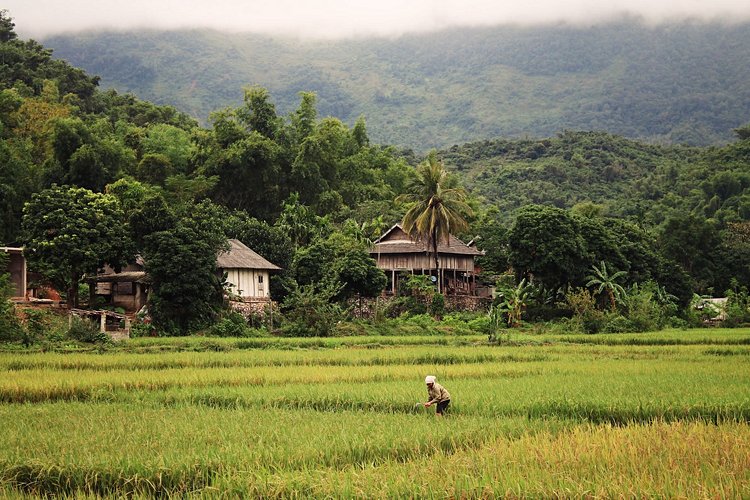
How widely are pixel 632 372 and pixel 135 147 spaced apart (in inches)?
1804

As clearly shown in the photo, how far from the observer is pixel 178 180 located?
48.5 meters

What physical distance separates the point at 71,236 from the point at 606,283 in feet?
81.1

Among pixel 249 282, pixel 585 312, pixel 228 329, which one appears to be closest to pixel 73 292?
pixel 228 329

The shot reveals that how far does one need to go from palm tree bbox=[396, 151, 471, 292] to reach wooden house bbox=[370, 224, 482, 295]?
9.35ft

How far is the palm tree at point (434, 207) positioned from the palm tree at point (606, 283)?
23.3ft

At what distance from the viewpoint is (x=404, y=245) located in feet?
167

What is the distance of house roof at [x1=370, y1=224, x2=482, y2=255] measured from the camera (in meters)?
50.0

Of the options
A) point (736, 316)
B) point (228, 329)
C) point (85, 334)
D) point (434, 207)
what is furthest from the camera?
point (434, 207)

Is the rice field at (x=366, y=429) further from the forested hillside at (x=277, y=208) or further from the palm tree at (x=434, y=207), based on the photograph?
the palm tree at (x=434, y=207)

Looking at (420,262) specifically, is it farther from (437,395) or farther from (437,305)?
(437,395)

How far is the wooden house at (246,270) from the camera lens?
38228mm

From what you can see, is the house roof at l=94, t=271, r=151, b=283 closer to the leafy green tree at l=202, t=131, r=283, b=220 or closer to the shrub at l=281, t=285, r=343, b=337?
the shrub at l=281, t=285, r=343, b=337

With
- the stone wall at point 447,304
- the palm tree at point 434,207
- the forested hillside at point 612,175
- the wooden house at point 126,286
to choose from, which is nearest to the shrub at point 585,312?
the stone wall at point 447,304

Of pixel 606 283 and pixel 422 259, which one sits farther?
pixel 422 259
